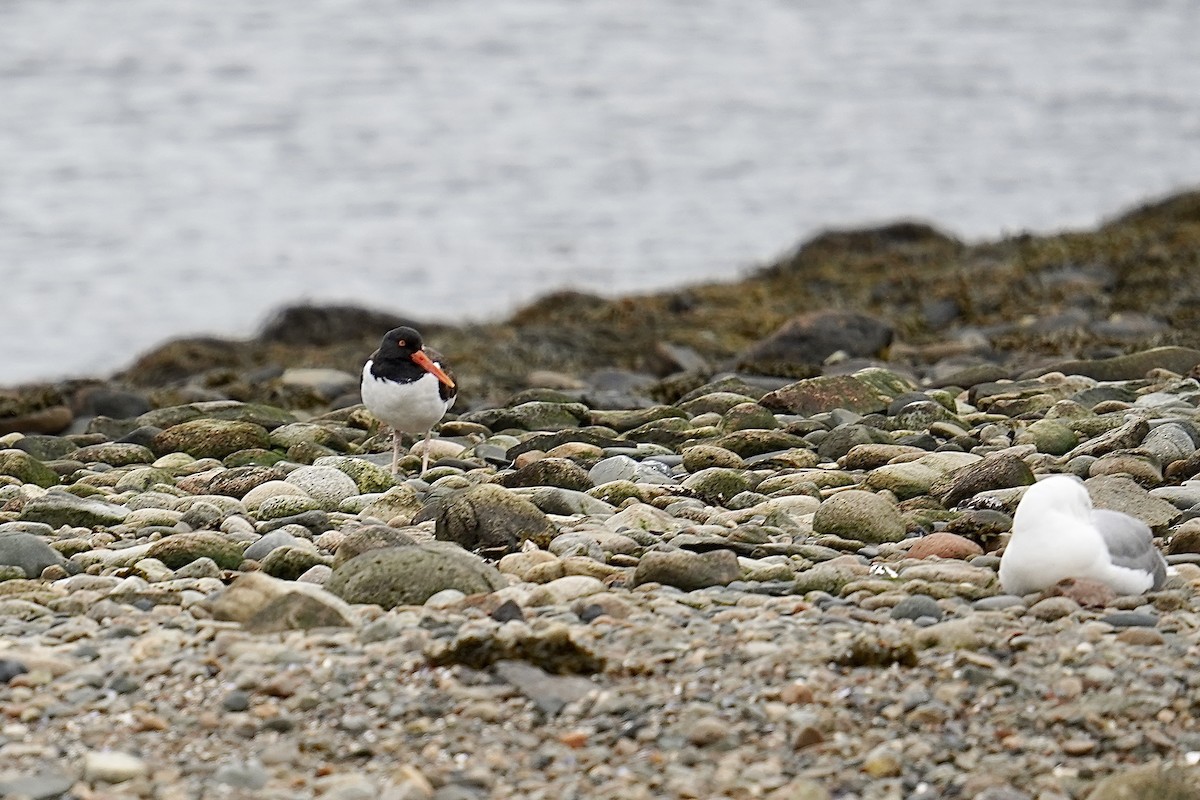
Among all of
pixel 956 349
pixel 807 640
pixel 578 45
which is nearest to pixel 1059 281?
pixel 956 349

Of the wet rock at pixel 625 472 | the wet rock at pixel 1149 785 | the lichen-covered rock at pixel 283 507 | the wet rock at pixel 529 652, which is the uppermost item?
the lichen-covered rock at pixel 283 507

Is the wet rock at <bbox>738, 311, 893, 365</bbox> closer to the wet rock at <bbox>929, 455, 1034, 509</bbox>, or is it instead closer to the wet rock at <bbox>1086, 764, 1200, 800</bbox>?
the wet rock at <bbox>929, 455, 1034, 509</bbox>

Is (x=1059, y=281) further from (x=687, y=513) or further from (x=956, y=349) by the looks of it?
(x=687, y=513)

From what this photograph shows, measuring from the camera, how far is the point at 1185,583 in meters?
5.73

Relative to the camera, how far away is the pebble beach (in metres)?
4.45

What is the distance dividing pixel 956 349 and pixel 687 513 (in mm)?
6221

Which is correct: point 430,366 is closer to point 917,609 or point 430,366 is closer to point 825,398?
point 825,398

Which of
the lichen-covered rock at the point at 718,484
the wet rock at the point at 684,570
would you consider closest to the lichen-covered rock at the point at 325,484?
the lichen-covered rock at the point at 718,484

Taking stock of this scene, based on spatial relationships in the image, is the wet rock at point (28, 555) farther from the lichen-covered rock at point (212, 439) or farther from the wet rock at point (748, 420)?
the wet rock at point (748, 420)

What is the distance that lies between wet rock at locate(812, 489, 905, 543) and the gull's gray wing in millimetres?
1076

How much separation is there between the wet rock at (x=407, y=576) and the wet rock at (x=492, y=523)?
0.60 m

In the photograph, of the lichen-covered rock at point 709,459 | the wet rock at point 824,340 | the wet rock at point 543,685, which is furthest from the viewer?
the wet rock at point 824,340

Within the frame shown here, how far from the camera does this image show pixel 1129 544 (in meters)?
5.55

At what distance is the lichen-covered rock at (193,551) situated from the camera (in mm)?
6371
